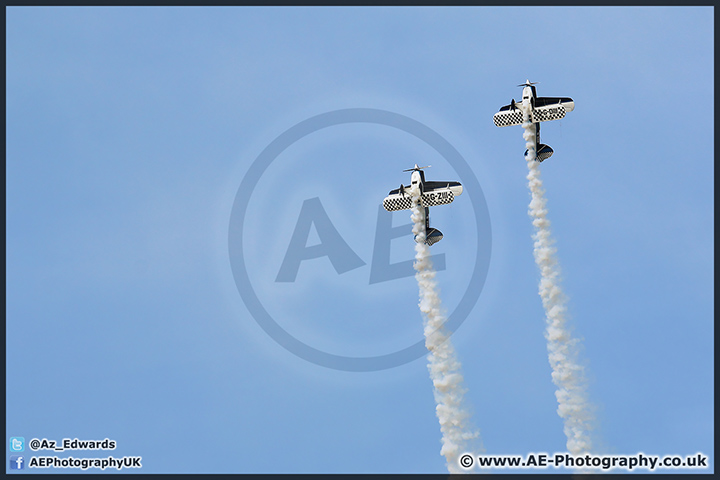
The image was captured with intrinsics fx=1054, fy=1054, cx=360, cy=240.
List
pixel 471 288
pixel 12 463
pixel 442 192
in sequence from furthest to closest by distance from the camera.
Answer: pixel 471 288, pixel 12 463, pixel 442 192

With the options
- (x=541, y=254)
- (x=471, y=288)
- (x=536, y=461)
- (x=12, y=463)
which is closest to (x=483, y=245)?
(x=471, y=288)

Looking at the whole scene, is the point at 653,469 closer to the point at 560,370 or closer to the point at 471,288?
the point at 560,370

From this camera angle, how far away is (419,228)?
145250mm

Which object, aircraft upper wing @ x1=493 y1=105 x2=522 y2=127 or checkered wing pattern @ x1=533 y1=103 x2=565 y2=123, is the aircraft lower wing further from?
checkered wing pattern @ x1=533 y1=103 x2=565 y2=123

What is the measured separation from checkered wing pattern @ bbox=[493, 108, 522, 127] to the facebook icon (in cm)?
8682

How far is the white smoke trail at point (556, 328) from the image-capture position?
445ft

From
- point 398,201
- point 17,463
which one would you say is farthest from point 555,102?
point 17,463

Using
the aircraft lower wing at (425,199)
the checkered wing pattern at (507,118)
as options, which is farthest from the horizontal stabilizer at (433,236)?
the checkered wing pattern at (507,118)

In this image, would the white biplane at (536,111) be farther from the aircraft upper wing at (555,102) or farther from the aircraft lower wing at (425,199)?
the aircraft lower wing at (425,199)

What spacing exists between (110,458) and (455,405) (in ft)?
192

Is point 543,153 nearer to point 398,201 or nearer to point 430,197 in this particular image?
point 430,197

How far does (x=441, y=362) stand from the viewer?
473 feet

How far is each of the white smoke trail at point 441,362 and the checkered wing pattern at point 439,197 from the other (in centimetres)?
124

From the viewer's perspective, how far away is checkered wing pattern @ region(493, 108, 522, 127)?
478 feet
